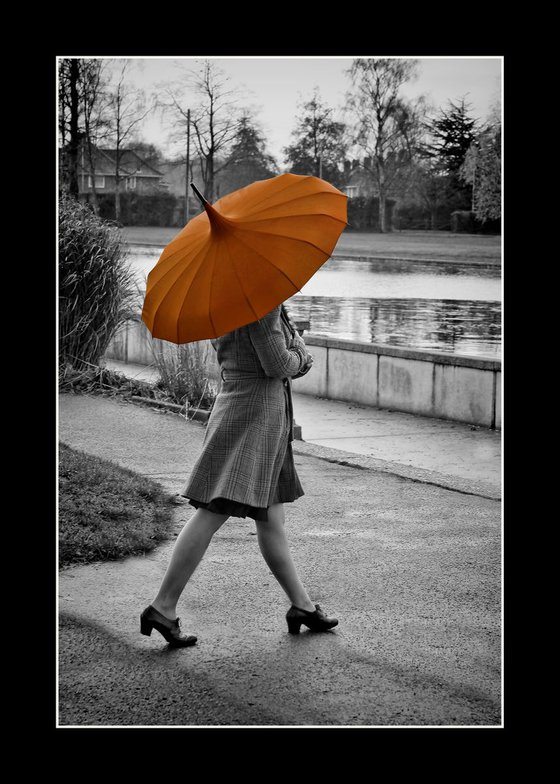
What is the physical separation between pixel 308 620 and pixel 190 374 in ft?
20.8

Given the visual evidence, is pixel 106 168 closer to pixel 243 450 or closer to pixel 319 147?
pixel 319 147

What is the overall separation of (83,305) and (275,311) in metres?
7.95

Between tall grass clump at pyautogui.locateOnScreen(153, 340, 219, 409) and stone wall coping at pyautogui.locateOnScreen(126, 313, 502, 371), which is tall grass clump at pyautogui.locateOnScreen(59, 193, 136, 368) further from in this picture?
stone wall coping at pyautogui.locateOnScreen(126, 313, 502, 371)

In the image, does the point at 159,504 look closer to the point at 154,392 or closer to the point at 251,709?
the point at 251,709

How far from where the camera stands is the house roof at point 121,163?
12.8m

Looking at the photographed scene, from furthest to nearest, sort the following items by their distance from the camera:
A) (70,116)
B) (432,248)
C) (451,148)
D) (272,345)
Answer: (432,248), (451,148), (70,116), (272,345)

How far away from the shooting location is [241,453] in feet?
12.8

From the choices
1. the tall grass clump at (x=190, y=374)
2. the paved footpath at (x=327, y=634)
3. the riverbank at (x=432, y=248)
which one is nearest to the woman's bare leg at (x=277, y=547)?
the paved footpath at (x=327, y=634)

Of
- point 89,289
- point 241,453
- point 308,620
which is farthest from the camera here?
point 89,289

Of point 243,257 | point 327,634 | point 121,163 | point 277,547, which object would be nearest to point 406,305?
point 121,163

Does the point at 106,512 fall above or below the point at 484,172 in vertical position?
below

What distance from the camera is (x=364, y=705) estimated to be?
3.58m

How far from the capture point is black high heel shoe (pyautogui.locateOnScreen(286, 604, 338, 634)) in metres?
4.24
